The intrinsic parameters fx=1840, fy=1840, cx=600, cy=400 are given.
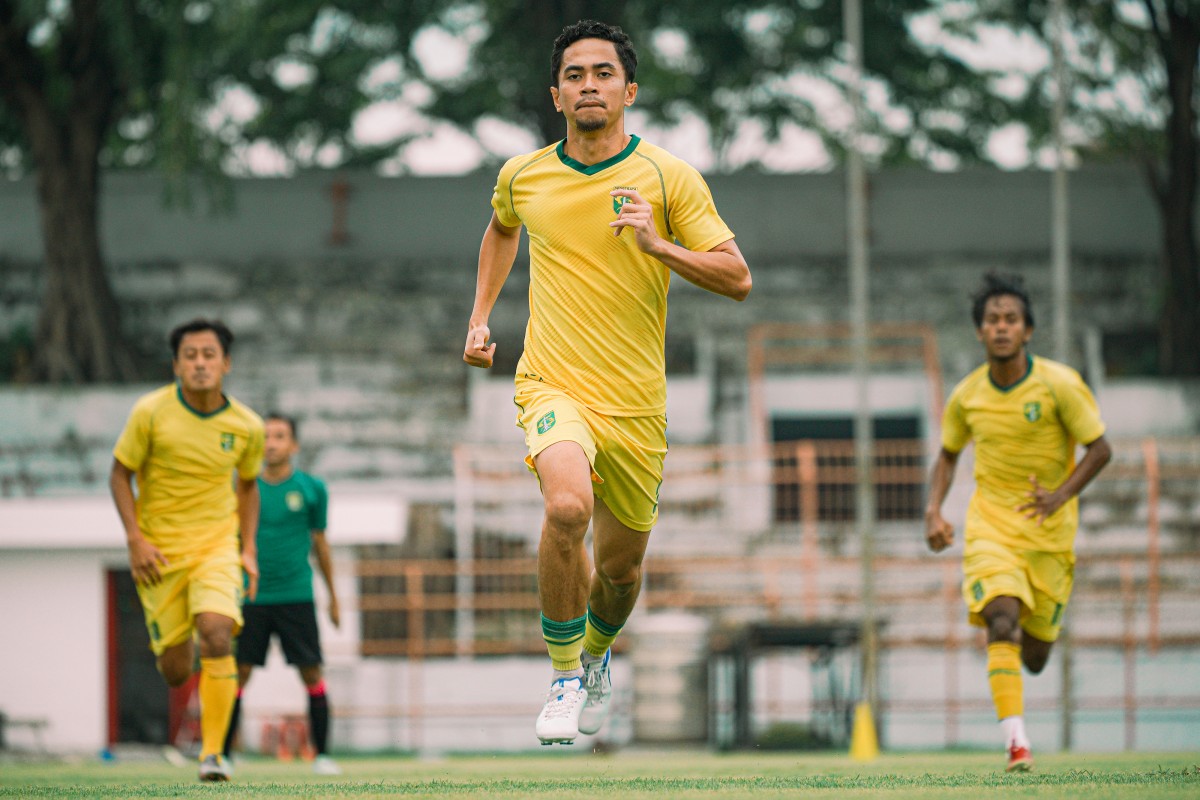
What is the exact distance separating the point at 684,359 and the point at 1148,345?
6.77 meters

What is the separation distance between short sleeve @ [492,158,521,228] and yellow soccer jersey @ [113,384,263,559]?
2.83 m

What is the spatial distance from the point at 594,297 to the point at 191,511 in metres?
3.41

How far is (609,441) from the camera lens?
732cm

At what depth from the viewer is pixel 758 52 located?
29.3m

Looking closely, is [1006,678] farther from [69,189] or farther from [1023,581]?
[69,189]

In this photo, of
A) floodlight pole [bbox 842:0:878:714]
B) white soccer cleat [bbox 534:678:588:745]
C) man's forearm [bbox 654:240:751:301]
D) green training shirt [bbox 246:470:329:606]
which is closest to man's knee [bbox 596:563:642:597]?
white soccer cleat [bbox 534:678:588:745]

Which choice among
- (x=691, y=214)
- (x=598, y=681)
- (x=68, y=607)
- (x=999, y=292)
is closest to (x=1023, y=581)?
(x=999, y=292)

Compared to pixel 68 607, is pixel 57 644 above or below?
below

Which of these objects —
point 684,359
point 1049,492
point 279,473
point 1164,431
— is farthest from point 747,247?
point 1049,492

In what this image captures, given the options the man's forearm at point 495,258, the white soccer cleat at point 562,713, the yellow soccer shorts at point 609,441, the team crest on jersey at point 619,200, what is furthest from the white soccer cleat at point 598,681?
the team crest on jersey at point 619,200

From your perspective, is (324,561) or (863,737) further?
(863,737)

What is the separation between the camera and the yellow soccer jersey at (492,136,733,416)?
732 centimetres

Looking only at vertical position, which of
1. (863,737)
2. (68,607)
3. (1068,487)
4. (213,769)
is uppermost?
(1068,487)

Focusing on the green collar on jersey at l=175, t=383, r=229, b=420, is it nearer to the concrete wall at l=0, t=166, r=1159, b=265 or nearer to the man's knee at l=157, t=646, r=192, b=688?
the man's knee at l=157, t=646, r=192, b=688
